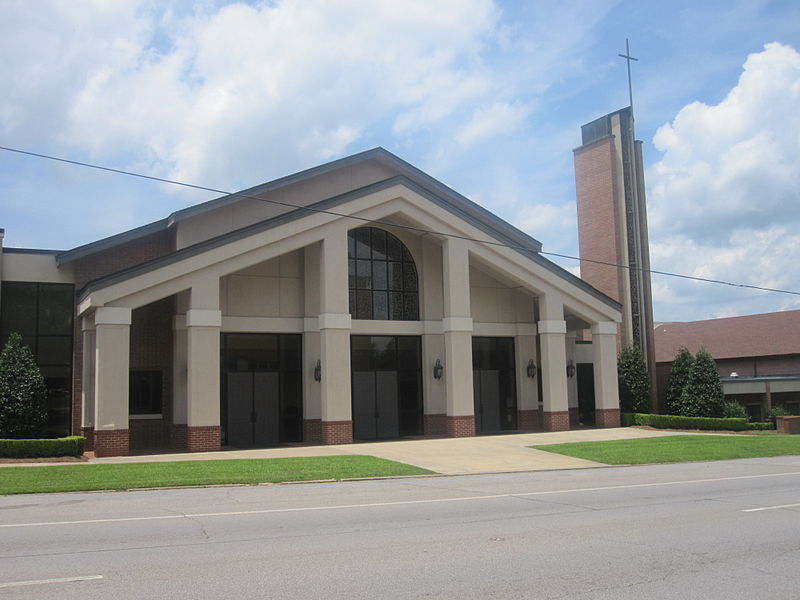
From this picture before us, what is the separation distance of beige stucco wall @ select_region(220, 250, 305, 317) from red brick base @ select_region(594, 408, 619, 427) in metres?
12.5

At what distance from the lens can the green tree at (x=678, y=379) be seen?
3372 centimetres

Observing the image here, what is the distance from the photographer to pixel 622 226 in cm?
3681

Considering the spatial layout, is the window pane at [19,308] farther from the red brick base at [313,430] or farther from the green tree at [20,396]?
the red brick base at [313,430]

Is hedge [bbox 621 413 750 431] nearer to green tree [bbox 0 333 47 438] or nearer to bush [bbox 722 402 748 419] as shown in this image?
bush [bbox 722 402 748 419]

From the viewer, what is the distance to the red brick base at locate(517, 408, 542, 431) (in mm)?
30688

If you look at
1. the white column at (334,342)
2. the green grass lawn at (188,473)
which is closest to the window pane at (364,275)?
the white column at (334,342)


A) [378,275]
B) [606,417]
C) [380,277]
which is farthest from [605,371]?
[378,275]

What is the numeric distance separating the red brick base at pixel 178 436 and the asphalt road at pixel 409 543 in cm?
975

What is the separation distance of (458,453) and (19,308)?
47.5 ft

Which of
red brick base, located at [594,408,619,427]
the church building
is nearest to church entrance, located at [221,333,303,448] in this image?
the church building

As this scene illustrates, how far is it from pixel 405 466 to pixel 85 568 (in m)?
12.1

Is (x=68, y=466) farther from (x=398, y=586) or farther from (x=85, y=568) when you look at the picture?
(x=398, y=586)

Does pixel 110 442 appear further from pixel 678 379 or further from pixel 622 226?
pixel 622 226

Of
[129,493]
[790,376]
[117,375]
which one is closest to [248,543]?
[129,493]
